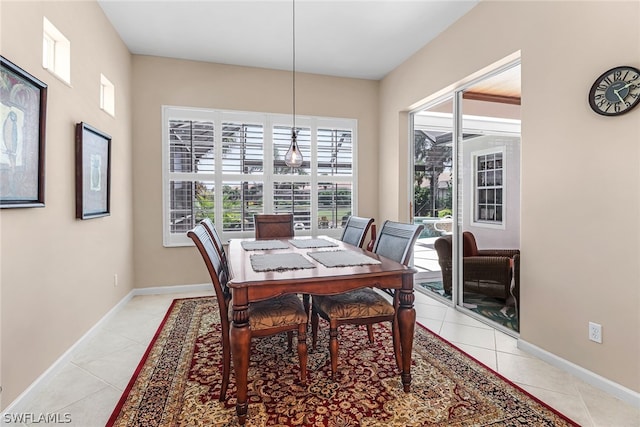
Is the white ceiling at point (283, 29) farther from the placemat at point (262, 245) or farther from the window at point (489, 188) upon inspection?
the placemat at point (262, 245)

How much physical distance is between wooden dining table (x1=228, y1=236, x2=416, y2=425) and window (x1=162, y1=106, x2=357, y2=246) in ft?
6.71

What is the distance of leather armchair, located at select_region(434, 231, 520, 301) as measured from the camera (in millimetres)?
3199

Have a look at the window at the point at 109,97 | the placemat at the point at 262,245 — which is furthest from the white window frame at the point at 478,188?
the window at the point at 109,97

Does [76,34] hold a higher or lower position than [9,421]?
higher

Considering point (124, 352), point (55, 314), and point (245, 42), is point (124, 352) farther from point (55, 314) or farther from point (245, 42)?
point (245, 42)

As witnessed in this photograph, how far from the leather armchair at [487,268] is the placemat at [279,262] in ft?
6.60

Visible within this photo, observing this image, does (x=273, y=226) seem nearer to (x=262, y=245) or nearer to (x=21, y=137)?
(x=262, y=245)

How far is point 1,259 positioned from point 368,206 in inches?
161

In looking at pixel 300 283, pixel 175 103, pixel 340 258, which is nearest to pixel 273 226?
pixel 340 258

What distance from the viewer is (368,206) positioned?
5.00m

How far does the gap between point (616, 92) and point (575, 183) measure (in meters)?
0.58

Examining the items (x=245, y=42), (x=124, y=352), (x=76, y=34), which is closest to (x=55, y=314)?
(x=124, y=352)

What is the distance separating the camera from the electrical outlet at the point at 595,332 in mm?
2092

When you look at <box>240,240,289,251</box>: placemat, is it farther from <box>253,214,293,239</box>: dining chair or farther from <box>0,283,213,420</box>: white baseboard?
<box>0,283,213,420</box>: white baseboard
